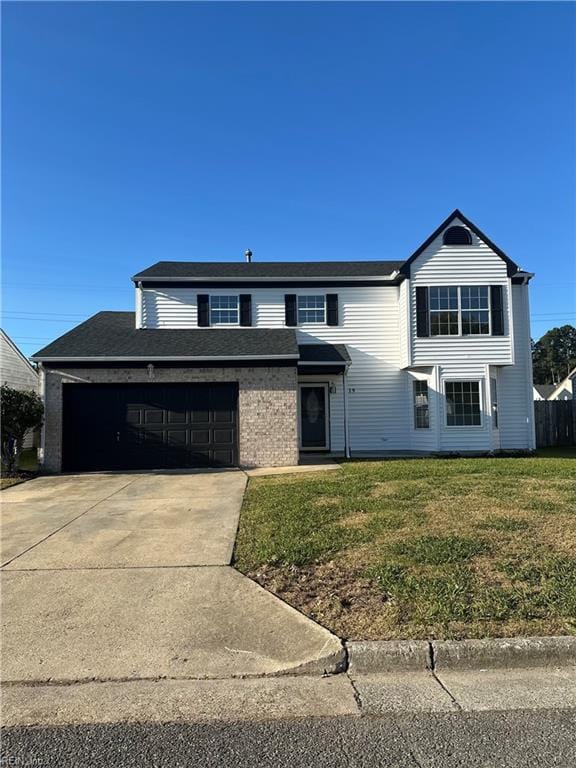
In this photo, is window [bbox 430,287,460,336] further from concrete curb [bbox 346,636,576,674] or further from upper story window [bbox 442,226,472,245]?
concrete curb [bbox 346,636,576,674]

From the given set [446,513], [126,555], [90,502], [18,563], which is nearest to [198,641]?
[126,555]

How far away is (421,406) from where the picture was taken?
1769 cm

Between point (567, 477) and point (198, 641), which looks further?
point (567, 477)

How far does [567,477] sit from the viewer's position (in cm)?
1059

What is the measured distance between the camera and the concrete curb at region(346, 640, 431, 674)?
3855mm

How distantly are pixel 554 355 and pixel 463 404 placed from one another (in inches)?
3043

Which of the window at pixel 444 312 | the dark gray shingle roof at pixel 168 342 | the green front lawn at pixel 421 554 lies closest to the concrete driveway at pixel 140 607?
the green front lawn at pixel 421 554

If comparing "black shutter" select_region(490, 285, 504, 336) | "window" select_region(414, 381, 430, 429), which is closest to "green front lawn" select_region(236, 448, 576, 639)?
"window" select_region(414, 381, 430, 429)

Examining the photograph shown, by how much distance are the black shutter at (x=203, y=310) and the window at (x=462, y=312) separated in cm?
712

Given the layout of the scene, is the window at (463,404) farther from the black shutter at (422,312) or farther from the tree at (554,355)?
the tree at (554,355)

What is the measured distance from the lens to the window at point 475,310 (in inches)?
679

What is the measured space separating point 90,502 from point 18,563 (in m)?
3.66

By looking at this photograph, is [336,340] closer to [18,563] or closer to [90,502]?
[90,502]

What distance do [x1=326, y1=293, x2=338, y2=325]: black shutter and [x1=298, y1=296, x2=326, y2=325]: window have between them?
13 cm
